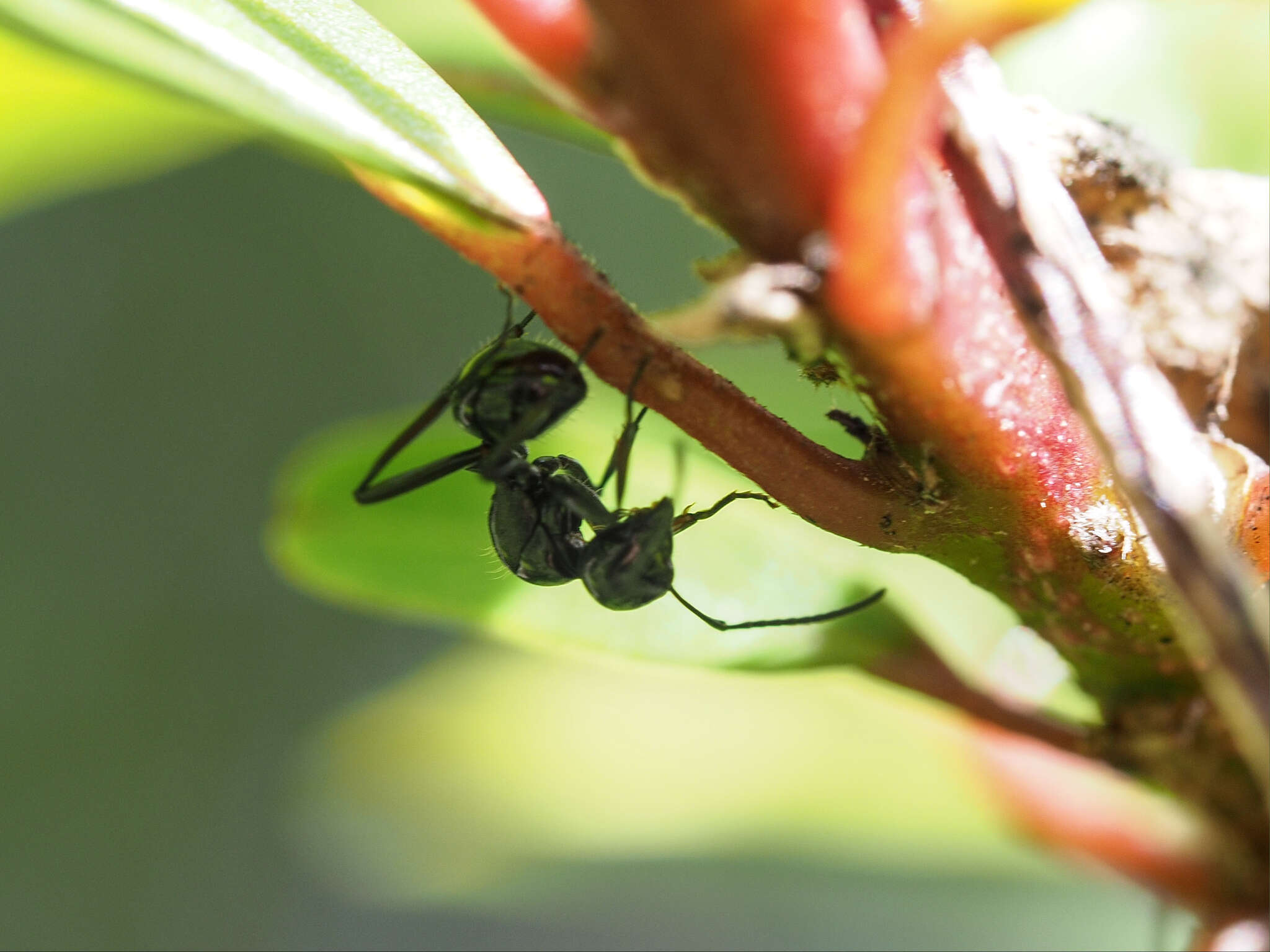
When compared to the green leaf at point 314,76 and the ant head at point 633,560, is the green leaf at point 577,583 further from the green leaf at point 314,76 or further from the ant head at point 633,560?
the green leaf at point 314,76

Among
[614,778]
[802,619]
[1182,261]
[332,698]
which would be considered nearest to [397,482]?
[802,619]

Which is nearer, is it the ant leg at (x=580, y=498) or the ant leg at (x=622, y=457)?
the ant leg at (x=622, y=457)

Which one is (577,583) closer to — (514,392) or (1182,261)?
(514,392)

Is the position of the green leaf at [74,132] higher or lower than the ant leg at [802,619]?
higher

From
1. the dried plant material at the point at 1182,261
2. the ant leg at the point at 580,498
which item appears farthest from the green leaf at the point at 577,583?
the dried plant material at the point at 1182,261

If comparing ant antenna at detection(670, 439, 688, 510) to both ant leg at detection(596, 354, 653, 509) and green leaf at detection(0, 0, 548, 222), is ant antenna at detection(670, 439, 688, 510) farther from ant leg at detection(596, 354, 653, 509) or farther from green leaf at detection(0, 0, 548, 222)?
green leaf at detection(0, 0, 548, 222)

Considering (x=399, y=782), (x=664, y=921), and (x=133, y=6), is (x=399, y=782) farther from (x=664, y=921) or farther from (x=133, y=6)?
(x=133, y=6)
